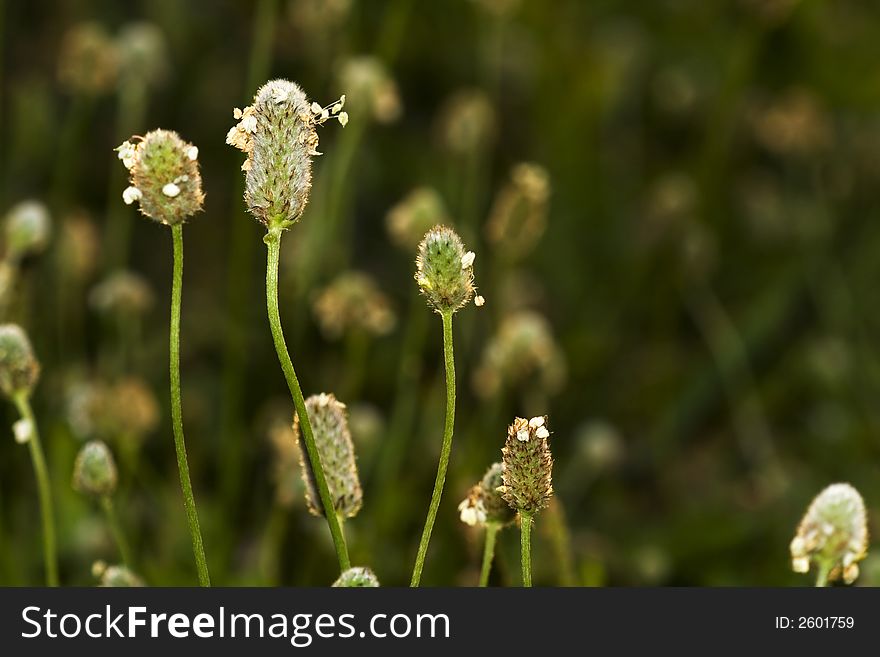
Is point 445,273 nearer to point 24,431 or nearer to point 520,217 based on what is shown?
point 24,431

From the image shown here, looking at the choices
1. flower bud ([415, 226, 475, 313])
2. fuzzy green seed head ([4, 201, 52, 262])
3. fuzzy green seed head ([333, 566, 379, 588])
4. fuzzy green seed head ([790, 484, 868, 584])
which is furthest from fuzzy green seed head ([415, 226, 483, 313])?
fuzzy green seed head ([4, 201, 52, 262])

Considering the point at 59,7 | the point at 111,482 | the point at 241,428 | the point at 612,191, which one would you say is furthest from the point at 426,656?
the point at 59,7

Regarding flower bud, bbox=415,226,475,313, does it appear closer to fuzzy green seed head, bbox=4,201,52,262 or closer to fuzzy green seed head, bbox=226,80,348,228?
fuzzy green seed head, bbox=226,80,348,228

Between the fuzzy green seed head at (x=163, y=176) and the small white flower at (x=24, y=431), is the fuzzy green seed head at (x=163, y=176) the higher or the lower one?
the higher one

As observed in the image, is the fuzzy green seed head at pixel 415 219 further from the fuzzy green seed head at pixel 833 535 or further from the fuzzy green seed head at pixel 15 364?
the fuzzy green seed head at pixel 833 535

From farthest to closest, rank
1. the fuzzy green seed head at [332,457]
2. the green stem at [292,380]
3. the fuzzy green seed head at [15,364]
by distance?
the fuzzy green seed head at [15,364] → the fuzzy green seed head at [332,457] → the green stem at [292,380]

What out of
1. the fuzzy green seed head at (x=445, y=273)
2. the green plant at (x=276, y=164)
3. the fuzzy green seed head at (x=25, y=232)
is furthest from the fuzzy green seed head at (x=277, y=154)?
the fuzzy green seed head at (x=25, y=232)

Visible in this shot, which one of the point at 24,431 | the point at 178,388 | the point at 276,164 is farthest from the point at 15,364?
the point at 276,164
